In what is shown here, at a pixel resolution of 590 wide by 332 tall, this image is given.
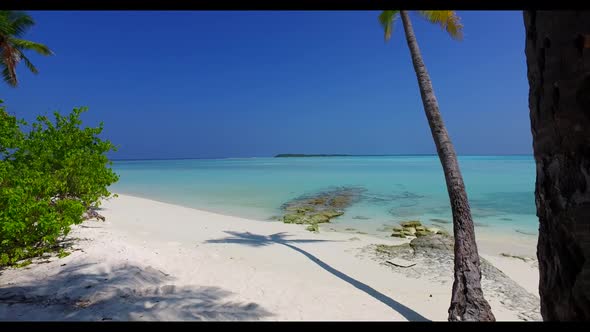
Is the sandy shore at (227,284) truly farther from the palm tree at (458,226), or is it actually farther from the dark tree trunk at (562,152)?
the dark tree trunk at (562,152)

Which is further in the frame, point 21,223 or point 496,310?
point 496,310

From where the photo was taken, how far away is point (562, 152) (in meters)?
1.15

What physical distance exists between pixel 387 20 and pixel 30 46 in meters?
17.2

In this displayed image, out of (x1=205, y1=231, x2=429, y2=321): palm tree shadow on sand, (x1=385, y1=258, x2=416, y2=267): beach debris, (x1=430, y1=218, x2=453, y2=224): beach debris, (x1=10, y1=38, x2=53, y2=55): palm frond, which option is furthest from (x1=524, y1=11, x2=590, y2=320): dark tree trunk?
(x1=10, y1=38, x2=53, y2=55): palm frond

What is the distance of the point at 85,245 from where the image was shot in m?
6.93

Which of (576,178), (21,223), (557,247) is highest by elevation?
(576,178)

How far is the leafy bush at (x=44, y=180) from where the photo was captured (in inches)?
202

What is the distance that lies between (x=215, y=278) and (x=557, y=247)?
223 inches

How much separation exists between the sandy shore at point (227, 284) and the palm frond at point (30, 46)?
40.2 ft

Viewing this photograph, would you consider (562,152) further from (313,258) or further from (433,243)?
(433,243)

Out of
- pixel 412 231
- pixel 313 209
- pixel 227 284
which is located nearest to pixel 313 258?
pixel 227 284

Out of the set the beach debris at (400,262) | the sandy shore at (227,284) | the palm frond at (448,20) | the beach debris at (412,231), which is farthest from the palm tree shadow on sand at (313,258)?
the palm frond at (448,20)
